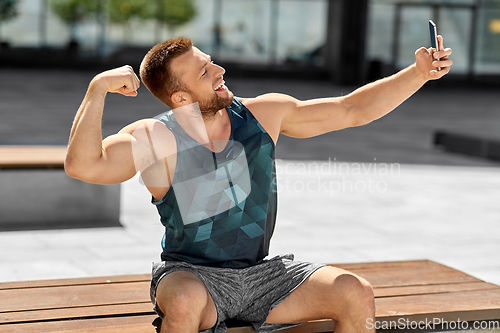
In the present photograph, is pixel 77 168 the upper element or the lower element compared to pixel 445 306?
upper

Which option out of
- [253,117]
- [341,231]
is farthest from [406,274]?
[341,231]

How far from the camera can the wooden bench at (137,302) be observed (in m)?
2.65

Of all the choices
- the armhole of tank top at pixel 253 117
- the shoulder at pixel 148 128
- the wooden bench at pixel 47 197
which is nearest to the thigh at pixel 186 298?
the shoulder at pixel 148 128

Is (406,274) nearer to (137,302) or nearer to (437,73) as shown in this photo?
(437,73)

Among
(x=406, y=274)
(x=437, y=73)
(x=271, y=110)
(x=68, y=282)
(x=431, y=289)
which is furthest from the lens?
(x=406, y=274)

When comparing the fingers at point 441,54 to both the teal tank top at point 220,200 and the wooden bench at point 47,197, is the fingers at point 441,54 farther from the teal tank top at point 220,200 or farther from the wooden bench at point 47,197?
the wooden bench at point 47,197

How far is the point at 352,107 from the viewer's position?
116 inches

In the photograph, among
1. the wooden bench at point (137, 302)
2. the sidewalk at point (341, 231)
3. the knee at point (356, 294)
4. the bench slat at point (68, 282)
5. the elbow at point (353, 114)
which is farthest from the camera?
the sidewalk at point (341, 231)

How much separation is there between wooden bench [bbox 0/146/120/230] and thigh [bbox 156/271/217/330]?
10.7ft

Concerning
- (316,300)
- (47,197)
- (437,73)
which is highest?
(437,73)

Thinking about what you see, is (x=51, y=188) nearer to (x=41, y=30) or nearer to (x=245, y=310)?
(x=245, y=310)

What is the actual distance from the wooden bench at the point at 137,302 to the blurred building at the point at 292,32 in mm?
20766

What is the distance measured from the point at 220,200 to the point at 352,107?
781mm

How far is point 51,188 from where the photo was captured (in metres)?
5.53
